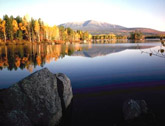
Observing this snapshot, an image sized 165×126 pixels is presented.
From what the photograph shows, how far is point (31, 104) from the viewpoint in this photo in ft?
27.4

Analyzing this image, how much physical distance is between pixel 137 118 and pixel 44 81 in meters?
6.43

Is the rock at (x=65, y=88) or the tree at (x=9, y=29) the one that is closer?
the rock at (x=65, y=88)

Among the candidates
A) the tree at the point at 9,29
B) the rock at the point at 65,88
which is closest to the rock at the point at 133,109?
the rock at the point at 65,88

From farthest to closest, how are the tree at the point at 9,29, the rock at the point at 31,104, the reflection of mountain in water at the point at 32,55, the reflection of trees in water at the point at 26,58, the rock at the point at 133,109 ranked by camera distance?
the tree at the point at 9,29, the reflection of mountain in water at the point at 32,55, the reflection of trees in water at the point at 26,58, the rock at the point at 133,109, the rock at the point at 31,104

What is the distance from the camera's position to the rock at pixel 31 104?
25.4 ft

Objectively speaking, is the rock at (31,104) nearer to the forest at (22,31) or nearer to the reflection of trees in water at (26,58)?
the reflection of trees in water at (26,58)

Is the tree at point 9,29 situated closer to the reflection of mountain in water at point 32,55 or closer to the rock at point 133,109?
the reflection of mountain in water at point 32,55

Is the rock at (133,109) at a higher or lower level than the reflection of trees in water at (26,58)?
lower

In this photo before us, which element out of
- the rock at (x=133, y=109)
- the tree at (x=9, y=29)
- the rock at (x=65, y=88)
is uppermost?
the tree at (x=9, y=29)

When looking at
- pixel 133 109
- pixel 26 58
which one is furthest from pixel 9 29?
pixel 133 109

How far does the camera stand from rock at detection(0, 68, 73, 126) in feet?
25.4

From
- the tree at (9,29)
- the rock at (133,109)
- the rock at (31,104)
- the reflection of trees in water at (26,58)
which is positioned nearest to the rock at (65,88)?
the rock at (31,104)

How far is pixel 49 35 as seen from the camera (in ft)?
431

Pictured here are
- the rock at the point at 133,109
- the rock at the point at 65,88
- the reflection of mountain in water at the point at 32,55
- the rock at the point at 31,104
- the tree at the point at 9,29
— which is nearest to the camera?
the rock at the point at 31,104
